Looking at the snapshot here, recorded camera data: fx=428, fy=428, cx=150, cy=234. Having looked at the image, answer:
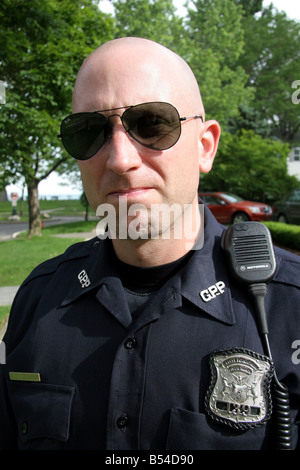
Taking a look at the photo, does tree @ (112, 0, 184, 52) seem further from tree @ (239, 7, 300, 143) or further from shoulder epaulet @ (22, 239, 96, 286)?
shoulder epaulet @ (22, 239, 96, 286)

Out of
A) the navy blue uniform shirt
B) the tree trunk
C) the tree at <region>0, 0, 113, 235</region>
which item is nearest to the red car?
the tree trunk

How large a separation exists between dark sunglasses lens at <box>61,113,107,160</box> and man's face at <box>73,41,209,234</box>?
1.0 inches

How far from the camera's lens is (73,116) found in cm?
160

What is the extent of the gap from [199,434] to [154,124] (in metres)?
1.04

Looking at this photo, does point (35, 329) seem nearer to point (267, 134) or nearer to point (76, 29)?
point (76, 29)

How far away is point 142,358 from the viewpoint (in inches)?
57.6

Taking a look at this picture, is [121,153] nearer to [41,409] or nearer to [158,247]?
[158,247]

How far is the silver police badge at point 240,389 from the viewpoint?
1.33 meters

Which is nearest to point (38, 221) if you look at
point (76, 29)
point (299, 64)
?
point (76, 29)

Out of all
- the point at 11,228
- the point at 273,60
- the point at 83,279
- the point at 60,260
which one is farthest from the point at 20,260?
the point at 273,60

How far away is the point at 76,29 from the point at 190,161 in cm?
968

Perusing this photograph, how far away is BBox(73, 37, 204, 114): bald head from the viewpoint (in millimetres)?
1476

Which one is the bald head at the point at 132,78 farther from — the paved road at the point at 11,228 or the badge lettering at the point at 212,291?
the paved road at the point at 11,228

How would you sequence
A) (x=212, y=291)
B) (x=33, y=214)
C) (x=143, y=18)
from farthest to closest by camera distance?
(x=143, y=18) → (x=33, y=214) → (x=212, y=291)
